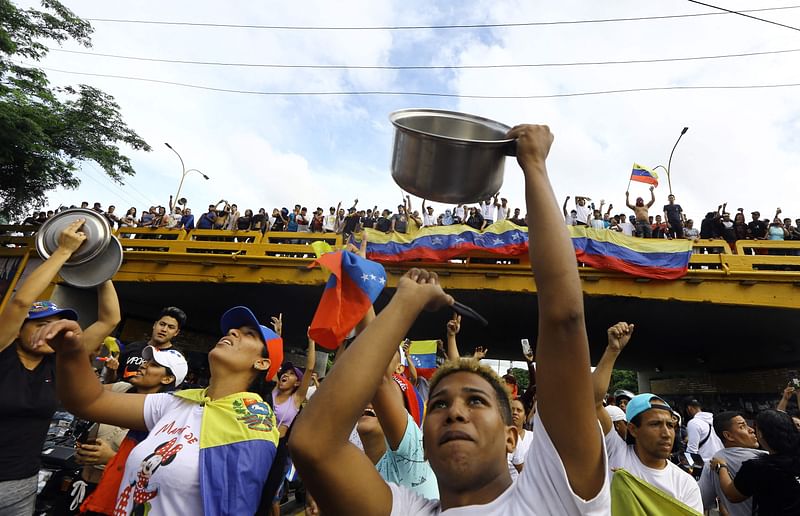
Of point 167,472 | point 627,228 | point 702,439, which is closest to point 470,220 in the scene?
point 627,228

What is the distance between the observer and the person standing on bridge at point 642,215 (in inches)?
439

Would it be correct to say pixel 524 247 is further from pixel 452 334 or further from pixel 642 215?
pixel 452 334

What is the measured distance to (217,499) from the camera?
1823 millimetres

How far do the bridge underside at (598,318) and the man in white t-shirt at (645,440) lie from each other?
7530 mm

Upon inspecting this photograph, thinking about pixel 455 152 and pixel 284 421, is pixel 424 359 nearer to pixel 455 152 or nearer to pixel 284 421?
pixel 284 421

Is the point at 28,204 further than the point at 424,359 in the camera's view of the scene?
Yes

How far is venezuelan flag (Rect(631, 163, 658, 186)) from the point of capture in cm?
1172

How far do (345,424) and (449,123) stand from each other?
1.40 metres

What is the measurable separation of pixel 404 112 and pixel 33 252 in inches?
562

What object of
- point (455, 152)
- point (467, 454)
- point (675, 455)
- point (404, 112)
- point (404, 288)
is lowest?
point (675, 455)

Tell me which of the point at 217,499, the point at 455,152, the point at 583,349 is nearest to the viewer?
the point at 583,349

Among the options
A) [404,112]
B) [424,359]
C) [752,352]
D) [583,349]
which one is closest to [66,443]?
[424,359]

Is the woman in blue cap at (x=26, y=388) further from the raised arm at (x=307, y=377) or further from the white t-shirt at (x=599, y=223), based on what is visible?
the white t-shirt at (x=599, y=223)

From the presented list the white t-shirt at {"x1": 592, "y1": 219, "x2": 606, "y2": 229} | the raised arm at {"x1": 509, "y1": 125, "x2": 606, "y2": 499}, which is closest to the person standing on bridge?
the white t-shirt at {"x1": 592, "y1": 219, "x2": 606, "y2": 229}
